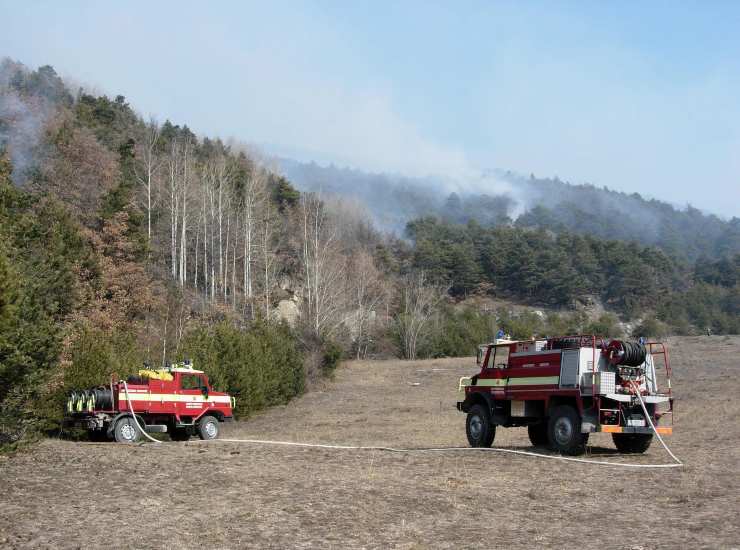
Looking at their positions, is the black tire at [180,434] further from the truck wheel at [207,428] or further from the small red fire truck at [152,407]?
the truck wheel at [207,428]

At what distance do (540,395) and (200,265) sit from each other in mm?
51902

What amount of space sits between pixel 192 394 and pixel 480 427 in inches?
358

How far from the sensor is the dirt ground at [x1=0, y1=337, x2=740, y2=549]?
30.1 ft

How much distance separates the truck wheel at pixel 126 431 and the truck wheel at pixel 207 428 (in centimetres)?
243

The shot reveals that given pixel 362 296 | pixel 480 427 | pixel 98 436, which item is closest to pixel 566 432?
pixel 480 427

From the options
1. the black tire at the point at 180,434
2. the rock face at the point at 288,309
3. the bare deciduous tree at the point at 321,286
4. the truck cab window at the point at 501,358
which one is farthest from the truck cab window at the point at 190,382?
the rock face at the point at 288,309

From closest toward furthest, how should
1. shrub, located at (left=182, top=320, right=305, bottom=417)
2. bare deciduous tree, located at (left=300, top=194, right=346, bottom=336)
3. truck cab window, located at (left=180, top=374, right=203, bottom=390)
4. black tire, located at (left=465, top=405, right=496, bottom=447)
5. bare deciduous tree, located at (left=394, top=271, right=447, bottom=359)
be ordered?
black tire, located at (left=465, top=405, right=496, bottom=447), truck cab window, located at (left=180, top=374, right=203, bottom=390), shrub, located at (left=182, top=320, right=305, bottom=417), bare deciduous tree, located at (left=300, top=194, right=346, bottom=336), bare deciduous tree, located at (left=394, top=271, right=447, bottom=359)

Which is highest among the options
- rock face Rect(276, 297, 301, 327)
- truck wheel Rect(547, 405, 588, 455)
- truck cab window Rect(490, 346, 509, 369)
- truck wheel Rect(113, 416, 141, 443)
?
rock face Rect(276, 297, 301, 327)

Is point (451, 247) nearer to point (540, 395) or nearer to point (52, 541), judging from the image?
point (540, 395)

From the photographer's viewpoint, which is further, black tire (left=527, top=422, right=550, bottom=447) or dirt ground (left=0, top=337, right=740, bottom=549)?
black tire (left=527, top=422, right=550, bottom=447)

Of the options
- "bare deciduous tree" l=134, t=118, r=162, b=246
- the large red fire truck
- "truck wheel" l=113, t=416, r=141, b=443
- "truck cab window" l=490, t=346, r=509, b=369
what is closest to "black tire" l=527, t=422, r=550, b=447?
the large red fire truck

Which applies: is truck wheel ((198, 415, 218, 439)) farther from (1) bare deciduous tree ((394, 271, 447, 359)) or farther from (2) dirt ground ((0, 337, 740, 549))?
(1) bare deciduous tree ((394, 271, 447, 359))

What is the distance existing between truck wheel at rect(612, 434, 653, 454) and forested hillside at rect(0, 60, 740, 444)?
13.6m

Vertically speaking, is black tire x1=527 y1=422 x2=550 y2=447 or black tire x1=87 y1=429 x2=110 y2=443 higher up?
black tire x1=527 y1=422 x2=550 y2=447
